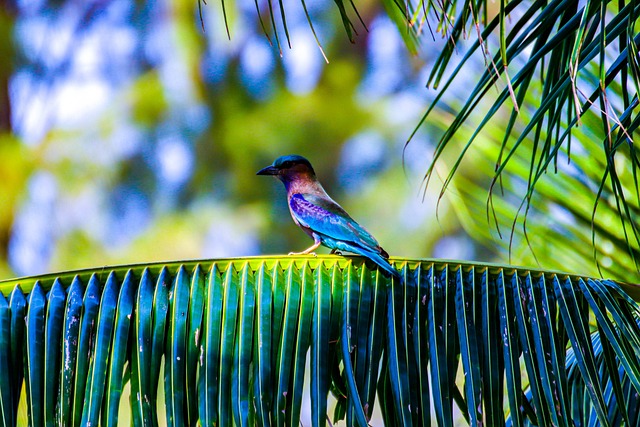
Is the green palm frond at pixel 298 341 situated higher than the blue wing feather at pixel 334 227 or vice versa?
the blue wing feather at pixel 334 227

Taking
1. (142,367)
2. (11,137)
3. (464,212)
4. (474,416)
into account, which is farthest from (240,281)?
(11,137)

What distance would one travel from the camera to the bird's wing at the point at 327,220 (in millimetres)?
3261

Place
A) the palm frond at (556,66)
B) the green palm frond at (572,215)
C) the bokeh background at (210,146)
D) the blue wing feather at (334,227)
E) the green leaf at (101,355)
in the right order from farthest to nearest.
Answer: the bokeh background at (210,146) → the green palm frond at (572,215) → the blue wing feather at (334,227) → the green leaf at (101,355) → the palm frond at (556,66)

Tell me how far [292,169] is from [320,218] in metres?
0.75

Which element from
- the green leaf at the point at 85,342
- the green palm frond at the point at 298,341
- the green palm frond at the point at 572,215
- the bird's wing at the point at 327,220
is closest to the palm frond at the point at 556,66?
the green palm frond at the point at 298,341

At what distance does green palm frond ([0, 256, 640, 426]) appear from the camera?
7.73 feet

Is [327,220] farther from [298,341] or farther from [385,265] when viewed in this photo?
[298,341]

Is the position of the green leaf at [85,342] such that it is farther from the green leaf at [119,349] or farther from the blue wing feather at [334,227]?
the blue wing feather at [334,227]

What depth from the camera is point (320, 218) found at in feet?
12.8

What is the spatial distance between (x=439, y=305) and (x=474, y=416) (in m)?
0.32

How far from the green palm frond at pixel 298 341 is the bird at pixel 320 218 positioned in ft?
0.63

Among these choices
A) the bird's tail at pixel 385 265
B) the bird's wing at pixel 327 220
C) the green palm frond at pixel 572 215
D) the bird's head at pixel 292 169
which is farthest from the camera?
the bird's head at pixel 292 169

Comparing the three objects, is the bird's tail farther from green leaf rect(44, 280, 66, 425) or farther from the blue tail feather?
green leaf rect(44, 280, 66, 425)

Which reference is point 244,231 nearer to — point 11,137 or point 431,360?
point 11,137
